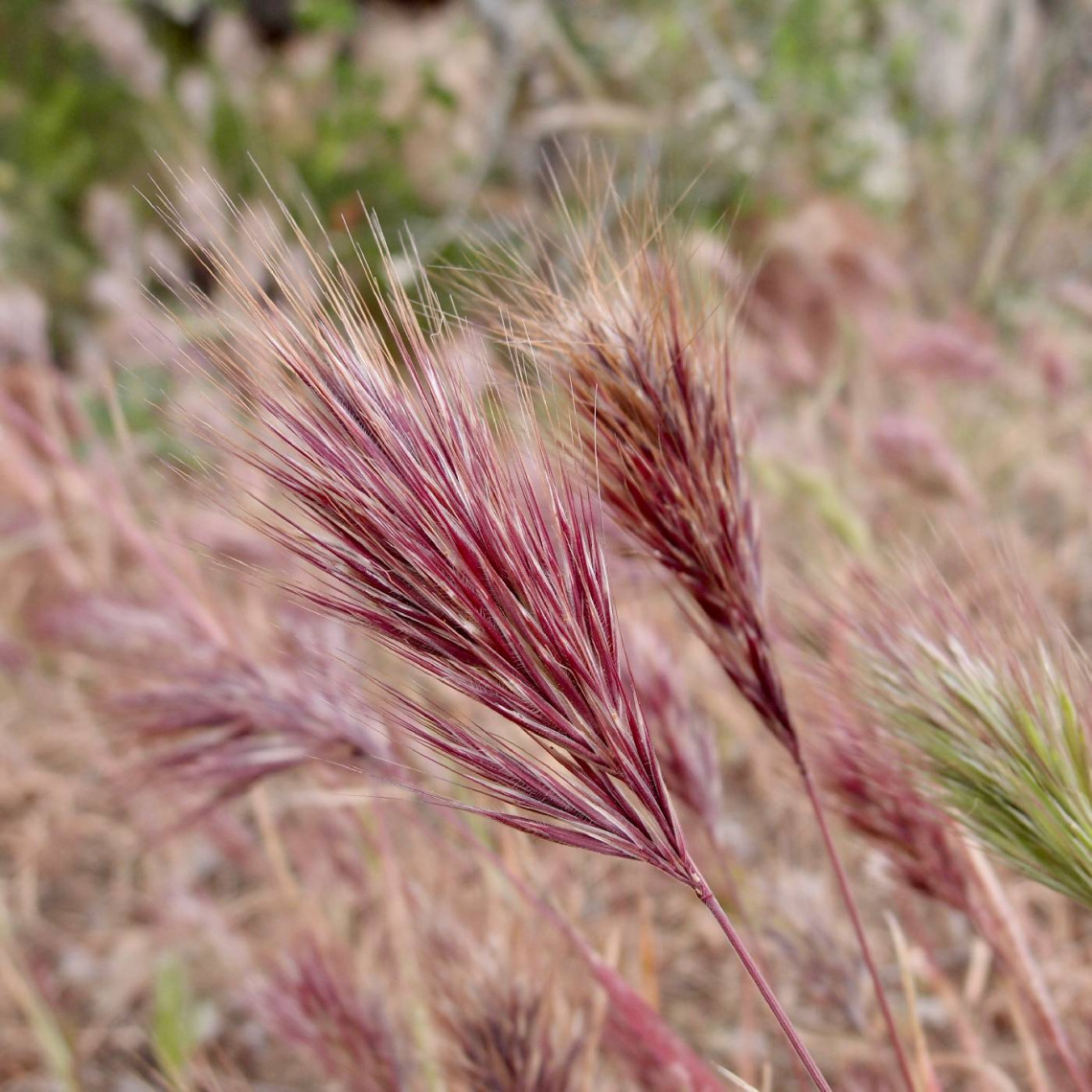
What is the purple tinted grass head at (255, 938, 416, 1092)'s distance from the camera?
2.48 ft

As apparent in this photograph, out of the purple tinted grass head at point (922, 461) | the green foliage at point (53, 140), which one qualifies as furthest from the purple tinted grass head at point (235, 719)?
the green foliage at point (53, 140)

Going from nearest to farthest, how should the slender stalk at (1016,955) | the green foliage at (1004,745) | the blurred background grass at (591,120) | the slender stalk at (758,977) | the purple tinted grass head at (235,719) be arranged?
the slender stalk at (758,977), the green foliage at (1004,745), the slender stalk at (1016,955), the purple tinted grass head at (235,719), the blurred background grass at (591,120)

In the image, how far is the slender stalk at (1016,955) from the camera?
0.63 m

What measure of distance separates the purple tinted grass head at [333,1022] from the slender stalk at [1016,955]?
0.50m

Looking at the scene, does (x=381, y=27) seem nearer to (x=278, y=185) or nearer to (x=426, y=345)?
(x=278, y=185)

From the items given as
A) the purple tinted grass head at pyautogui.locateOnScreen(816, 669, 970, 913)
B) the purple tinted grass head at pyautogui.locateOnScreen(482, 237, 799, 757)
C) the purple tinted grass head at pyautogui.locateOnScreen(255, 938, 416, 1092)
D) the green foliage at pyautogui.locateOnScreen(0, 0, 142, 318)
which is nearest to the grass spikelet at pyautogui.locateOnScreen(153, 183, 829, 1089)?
the purple tinted grass head at pyautogui.locateOnScreen(482, 237, 799, 757)

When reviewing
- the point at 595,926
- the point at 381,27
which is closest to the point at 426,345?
the point at 595,926

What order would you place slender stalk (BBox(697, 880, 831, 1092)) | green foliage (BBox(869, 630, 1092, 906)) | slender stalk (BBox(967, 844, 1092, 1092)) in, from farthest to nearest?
slender stalk (BBox(967, 844, 1092, 1092)), green foliage (BBox(869, 630, 1092, 906)), slender stalk (BBox(697, 880, 831, 1092))

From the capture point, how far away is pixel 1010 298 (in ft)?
11.6

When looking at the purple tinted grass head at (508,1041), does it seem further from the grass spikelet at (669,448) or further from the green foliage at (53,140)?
the green foliage at (53,140)

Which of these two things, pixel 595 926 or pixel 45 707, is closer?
pixel 595 926

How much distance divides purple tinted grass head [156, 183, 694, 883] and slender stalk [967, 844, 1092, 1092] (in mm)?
337

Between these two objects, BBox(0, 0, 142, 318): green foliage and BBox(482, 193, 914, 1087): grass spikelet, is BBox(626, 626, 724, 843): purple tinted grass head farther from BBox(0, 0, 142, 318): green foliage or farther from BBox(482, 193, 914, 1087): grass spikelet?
BBox(0, 0, 142, 318): green foliage

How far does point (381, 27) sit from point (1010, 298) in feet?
16.0
